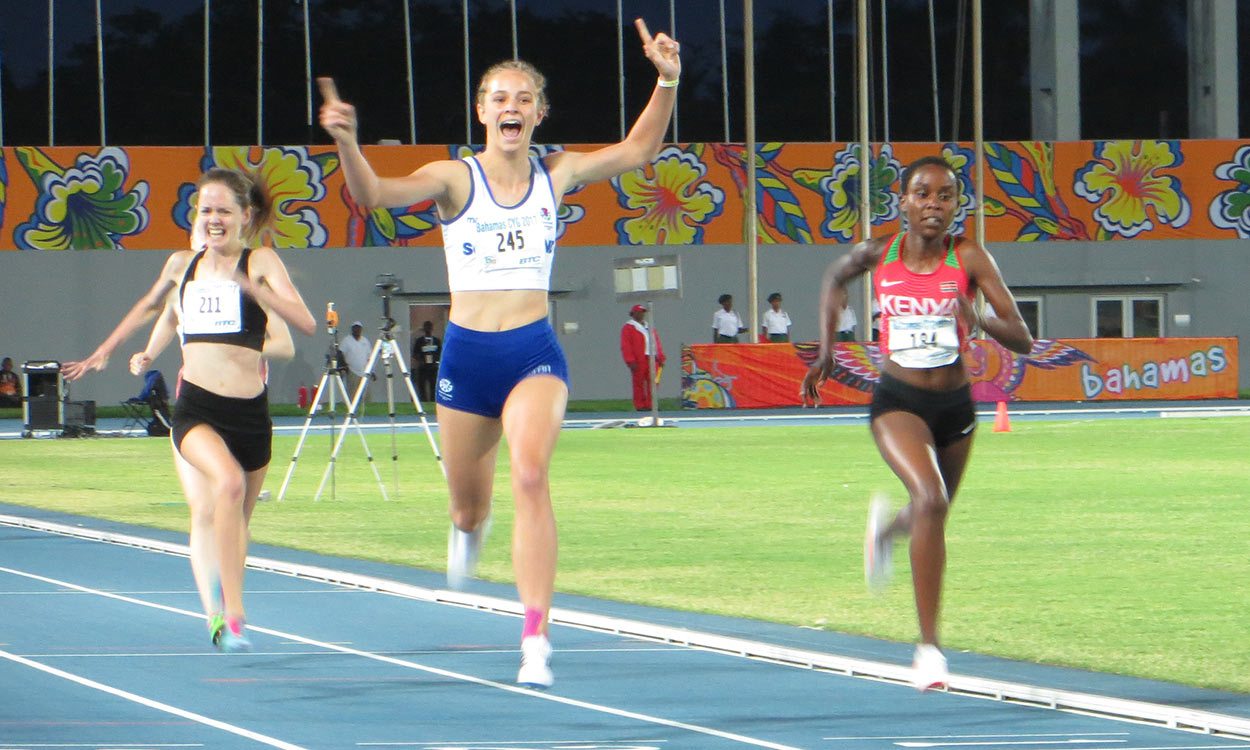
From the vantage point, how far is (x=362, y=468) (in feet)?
74.9

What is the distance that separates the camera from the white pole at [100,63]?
41500 mm

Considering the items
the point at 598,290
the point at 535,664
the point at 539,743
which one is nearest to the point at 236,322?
the point at 535,664

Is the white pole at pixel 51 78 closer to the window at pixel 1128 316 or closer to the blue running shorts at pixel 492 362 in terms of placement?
the window at pixel 1128 316

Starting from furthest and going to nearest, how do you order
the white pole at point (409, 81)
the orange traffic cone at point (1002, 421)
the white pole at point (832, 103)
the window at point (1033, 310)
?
the white pole at point (832, 103)
the window at point (1033, 310)
the white pole at point (409, 81)
the orange traffic cone at point (1002, 421)

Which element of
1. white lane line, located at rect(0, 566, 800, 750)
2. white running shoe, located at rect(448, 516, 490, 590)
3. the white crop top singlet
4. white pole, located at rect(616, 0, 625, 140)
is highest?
white pole, located at rect(616, 0, 625, 140)

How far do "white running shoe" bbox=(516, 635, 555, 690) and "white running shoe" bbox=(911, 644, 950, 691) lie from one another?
1400mm

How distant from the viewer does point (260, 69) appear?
42406mm

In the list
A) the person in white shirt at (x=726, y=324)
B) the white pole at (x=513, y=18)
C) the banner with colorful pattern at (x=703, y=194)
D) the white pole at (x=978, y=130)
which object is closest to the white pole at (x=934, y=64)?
the banner with colorful pattern at (x=703, y=194)

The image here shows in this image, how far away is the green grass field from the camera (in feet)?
31.6

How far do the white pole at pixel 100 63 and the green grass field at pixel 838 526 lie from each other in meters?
15.2

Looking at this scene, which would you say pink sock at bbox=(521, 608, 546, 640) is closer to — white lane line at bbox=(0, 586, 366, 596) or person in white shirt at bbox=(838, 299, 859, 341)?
white lane line at bbox=(0, 586, 366, 596)

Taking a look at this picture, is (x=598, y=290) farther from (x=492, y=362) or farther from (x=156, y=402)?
(x=492, y=362)

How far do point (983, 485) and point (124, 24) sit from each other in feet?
93.5

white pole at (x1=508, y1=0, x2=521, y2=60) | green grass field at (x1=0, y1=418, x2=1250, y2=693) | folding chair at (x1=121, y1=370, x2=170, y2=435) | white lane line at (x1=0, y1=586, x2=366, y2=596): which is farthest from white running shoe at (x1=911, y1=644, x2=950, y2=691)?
white pole at (x1=508, y1=0, x2=521, y2=60)
